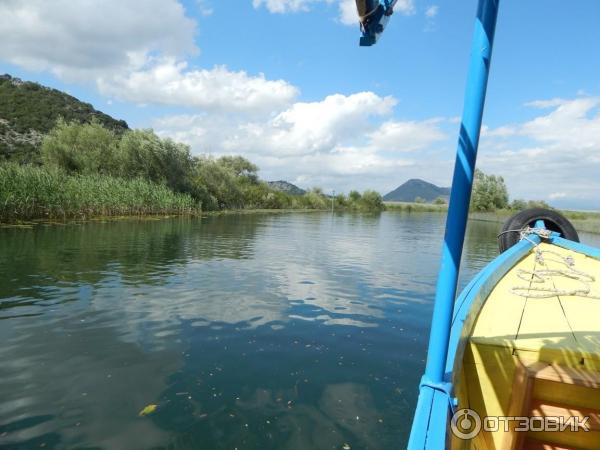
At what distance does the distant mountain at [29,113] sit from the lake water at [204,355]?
53.2 meters

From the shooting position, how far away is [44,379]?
4.85m

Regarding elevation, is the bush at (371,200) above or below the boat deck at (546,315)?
above

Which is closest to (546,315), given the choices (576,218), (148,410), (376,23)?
(376,23)

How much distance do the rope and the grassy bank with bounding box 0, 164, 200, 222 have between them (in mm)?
22607

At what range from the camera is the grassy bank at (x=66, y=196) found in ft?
64.8

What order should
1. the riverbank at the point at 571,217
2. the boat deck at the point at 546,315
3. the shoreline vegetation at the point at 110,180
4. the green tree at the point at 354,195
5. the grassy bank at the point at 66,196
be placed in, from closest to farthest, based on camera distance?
the boat deck at the point at 546,315
the grassy bank at the point at 66,196
the shoreline vegetation at the point at 110,180
the riverbank at the point at 571,217
the green tree at the point at 354,195

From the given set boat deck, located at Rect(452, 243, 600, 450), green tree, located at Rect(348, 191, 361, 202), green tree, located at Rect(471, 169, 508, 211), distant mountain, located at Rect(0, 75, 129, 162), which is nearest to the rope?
boat deck, located at Rect(452, 243, 600, 450)

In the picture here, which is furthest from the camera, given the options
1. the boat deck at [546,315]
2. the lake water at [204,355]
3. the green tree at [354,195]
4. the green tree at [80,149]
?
the green tree at [354,195]

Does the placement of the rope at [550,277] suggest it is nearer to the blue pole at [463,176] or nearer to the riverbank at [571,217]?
the blue pole at [463,176]

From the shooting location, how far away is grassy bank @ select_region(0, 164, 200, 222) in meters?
19.8

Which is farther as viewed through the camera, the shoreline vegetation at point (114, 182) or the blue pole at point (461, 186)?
the shoreline vegetation at point (114, 182)
